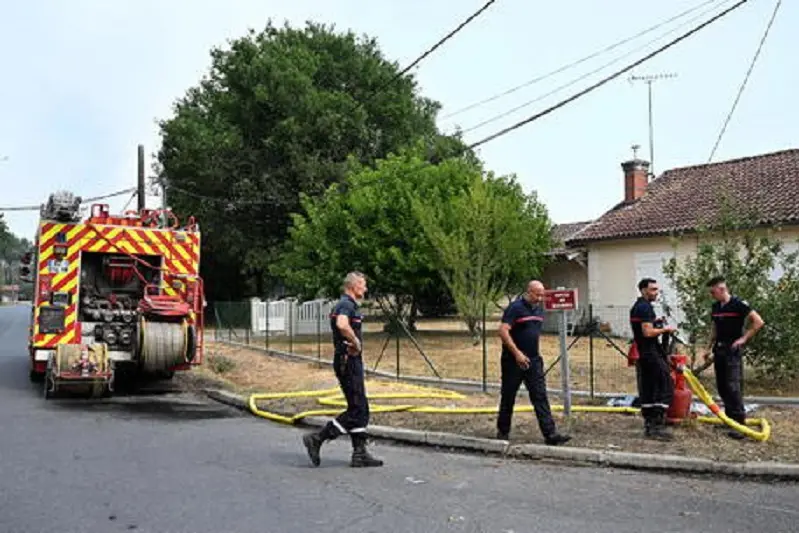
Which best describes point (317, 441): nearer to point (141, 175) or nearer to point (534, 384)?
point (534, 384)

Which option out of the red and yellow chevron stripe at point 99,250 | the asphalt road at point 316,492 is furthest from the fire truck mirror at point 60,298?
the asphalt road at point 316,492

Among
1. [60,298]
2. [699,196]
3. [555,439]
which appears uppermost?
[699,196]

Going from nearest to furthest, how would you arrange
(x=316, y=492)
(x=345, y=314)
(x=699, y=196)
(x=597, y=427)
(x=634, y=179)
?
(x=316, y=492)
(x=345, y=314)
(x=597, y=427)
(x=699, y=196)
(x=634, y=179)

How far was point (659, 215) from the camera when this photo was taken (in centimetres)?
2372

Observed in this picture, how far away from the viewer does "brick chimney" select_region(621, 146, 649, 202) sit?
2727cm

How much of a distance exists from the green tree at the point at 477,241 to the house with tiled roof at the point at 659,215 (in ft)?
9.61

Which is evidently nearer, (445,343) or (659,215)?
(445,343)

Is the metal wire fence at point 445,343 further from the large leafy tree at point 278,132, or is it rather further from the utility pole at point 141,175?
the large leafy tree at point 278,132

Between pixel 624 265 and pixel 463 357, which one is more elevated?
pixel 624 265

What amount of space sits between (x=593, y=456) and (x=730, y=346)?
2.19 meters

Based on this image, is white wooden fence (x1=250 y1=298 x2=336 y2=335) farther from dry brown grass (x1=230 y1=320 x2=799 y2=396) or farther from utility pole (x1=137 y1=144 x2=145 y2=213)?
utility pole (x1=137 y1=144 x2=145 y2=213)

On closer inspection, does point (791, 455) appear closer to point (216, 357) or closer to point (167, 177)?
point (216, 357)

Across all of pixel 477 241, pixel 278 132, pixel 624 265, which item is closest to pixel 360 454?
pixel 477 241

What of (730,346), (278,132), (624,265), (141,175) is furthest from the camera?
(278,132)
